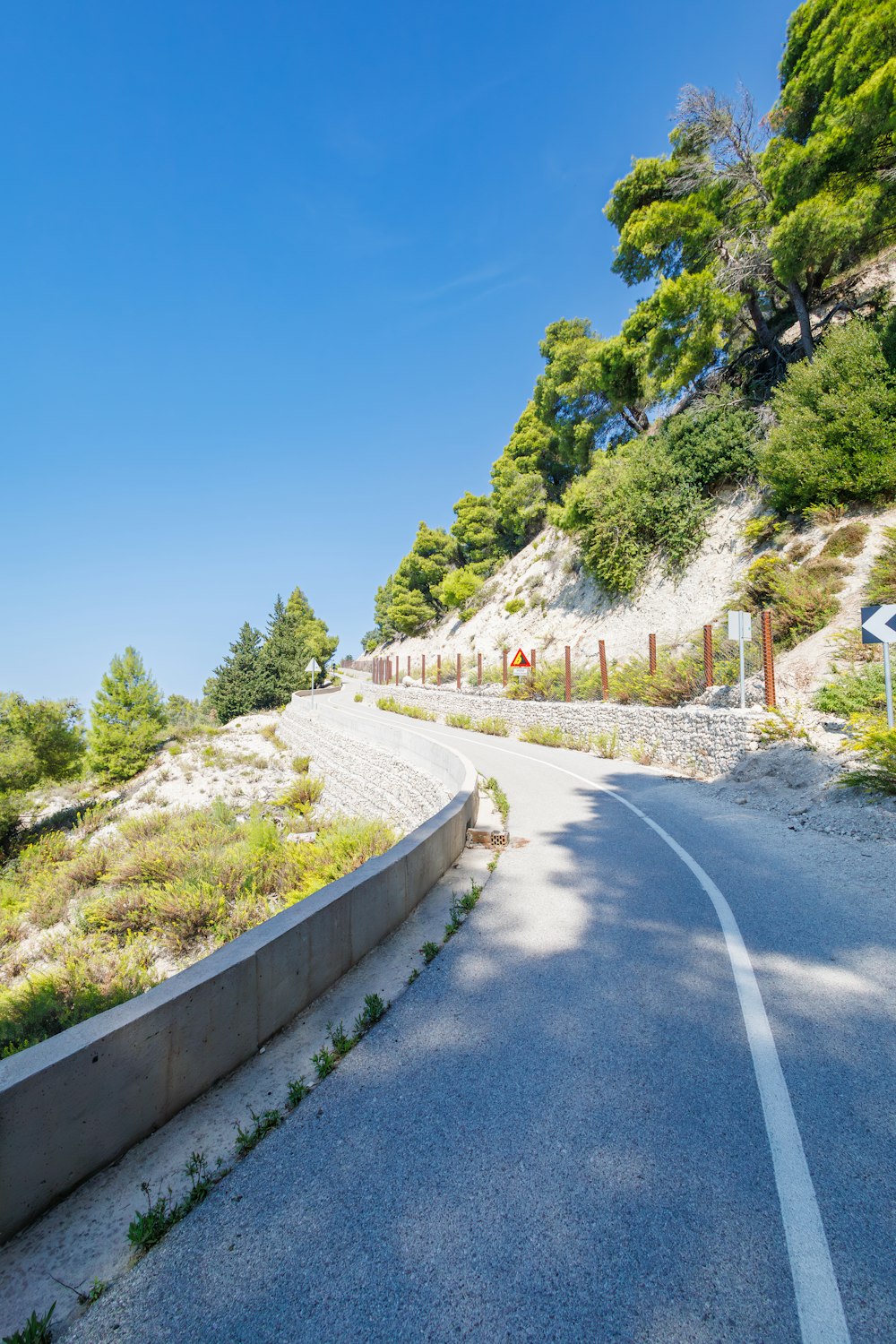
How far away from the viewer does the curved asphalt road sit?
64.9 inches

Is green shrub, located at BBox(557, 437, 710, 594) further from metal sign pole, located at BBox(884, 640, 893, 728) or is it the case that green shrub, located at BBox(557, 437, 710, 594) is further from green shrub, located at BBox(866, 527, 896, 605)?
metal sign pole, located at BBox(884, 640, 893, 728)

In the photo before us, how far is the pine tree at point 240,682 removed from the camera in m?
48.2

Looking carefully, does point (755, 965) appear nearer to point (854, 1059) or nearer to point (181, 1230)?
point (854, 1059)

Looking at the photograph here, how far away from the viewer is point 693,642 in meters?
18.2

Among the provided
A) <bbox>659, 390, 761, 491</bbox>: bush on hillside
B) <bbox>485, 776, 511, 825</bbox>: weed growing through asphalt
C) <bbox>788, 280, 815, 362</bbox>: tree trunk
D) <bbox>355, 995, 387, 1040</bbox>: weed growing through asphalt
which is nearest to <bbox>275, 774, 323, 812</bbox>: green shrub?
<bbox>485, 776, 511, 825</bbox>: weed growing through asphalt

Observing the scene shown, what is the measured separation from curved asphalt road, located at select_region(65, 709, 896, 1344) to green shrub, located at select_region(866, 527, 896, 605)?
1092 cm

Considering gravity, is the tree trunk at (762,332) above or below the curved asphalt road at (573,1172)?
above

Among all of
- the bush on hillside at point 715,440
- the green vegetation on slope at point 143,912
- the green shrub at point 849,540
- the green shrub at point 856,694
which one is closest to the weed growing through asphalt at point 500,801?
the green vegetation on slope at point 143,912

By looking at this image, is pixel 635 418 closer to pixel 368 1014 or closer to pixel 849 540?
pixel 849 540

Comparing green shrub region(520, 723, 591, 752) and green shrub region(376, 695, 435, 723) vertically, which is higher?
green shrub region(376, 695, 435, 723)

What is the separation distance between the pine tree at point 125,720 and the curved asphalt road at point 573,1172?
3580 cm

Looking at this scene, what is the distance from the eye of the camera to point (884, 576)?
493 inches

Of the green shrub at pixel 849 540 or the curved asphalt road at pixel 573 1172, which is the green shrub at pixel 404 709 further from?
the curved asphalt road at pixel 573 1172

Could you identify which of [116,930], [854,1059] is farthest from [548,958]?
[116,930]
